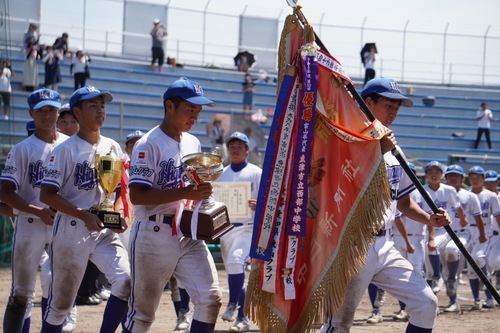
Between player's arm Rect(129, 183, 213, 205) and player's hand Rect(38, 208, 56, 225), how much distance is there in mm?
1350

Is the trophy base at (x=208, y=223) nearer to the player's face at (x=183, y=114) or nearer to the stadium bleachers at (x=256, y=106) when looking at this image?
the player's face at (x=183, y=114)

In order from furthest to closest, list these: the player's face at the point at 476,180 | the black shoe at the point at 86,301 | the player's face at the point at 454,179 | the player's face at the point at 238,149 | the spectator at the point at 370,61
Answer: the spectator at the point at 370,61 → the player's face at the point at 476,180 → the player's face at the point at 454,179 → the black shoe at the point at 86,301 → the player's face at the point at 238,149

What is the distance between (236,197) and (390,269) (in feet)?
16.9

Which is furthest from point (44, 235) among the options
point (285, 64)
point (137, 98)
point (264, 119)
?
point (137, 98)

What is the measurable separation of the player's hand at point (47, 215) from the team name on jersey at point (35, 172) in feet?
1.39

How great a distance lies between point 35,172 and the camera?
26.3 ft

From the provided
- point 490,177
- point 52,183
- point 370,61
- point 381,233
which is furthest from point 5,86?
point 381,233

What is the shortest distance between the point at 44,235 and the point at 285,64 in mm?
2918

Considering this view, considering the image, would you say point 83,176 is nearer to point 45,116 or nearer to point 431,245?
point 45,116

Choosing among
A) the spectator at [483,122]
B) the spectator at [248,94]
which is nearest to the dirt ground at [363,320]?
the spectator at [248,94]

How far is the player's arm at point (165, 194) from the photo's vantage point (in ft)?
21.0

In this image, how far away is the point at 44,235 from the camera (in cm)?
796

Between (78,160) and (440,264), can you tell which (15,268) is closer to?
(78,160)

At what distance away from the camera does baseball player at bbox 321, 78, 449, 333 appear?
257 inches
